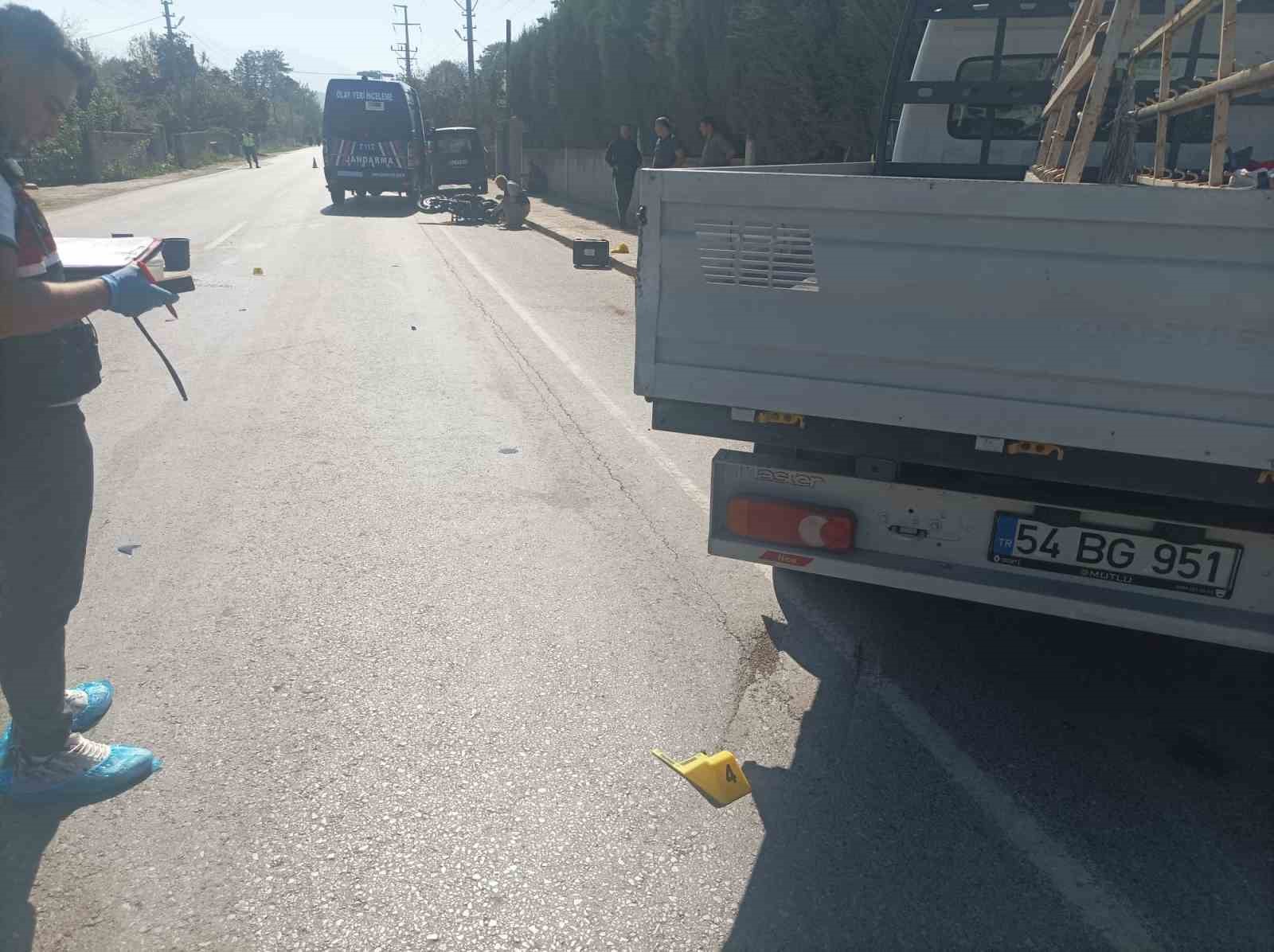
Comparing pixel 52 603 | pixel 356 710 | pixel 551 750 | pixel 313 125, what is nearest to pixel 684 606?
pixel 551 750

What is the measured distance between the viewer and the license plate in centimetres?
287

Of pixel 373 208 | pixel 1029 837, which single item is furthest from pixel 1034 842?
pixel 373 208

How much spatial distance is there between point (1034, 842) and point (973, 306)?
1515mm

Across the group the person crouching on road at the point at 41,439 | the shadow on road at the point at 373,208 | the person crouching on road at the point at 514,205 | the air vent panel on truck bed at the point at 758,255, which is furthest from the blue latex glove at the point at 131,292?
the shadow on road at the point at 373,208

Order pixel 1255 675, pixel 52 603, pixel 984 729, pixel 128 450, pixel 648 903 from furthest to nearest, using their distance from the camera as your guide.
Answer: pixel 128 450
pixel 1255 675
pixel 984 729
pixel 52 603
pixel 648 903

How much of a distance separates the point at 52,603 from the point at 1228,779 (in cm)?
357

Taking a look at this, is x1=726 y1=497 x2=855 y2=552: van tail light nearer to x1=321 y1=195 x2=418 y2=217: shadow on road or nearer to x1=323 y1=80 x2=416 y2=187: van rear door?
x1=321 y1=195 x2=418 y2=217: shadow on road

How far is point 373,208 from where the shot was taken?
29.1m

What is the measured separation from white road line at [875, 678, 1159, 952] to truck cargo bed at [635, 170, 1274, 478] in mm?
1086

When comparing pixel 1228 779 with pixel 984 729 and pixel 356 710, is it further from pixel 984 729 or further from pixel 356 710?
pixel 356 710

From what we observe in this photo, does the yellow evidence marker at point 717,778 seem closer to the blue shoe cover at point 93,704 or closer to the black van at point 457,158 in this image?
the blue shoe cover at point 93,704

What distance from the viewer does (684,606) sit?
425cm

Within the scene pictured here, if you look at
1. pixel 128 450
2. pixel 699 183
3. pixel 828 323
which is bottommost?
pixel 128 450

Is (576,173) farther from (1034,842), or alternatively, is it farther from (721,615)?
(1034,842)
